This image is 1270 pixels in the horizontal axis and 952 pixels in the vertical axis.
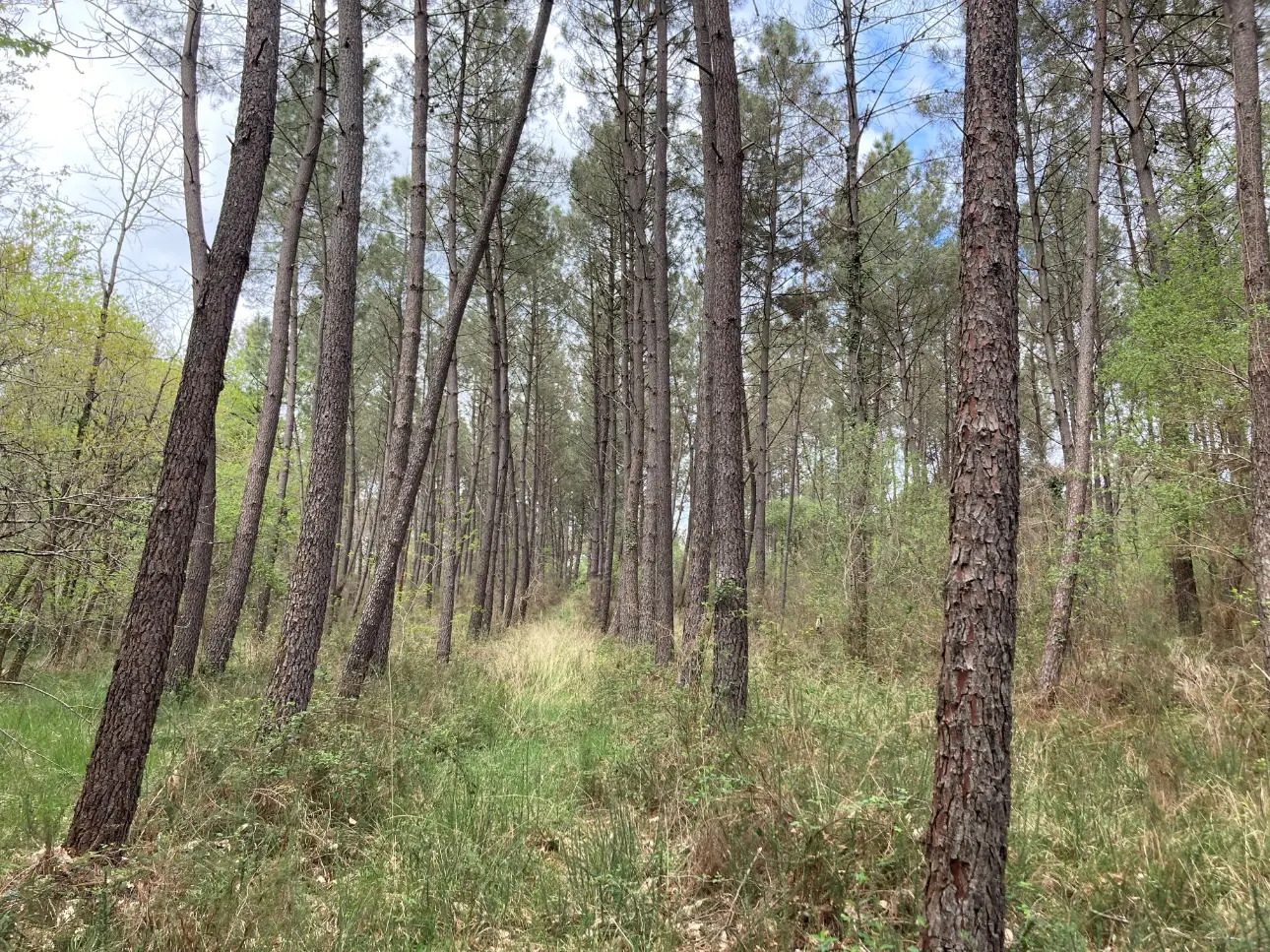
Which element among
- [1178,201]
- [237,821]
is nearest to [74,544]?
[237,821]

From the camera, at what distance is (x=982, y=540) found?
7.23ft

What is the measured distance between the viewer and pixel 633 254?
11758mm

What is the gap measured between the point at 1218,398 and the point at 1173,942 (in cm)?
644

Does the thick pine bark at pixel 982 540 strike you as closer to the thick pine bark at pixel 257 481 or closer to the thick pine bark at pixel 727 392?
the thick pine bark at pixel 727 392

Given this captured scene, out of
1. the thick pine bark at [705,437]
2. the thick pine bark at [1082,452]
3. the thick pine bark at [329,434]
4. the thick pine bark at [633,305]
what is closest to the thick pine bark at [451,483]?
the thick pine bark at [633,305]

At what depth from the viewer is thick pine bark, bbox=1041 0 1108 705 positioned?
619 centimetres

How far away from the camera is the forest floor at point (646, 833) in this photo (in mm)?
2441

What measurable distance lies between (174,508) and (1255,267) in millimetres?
8102

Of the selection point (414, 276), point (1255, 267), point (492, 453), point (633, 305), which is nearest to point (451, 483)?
point (492, 453)

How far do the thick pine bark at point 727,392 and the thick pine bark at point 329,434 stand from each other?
10.9ft

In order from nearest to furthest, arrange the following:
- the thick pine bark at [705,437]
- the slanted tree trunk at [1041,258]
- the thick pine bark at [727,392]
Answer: the thick pine bark at [727,392] → the thick pine bark at [705,437] → the slanted tree trunk at [1041,258]

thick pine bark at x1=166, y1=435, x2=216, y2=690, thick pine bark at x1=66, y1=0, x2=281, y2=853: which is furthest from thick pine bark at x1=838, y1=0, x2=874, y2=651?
thick pine bark at x1=166, y1=435, x2=216, y2=690

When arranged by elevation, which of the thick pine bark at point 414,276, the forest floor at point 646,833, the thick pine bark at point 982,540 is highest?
the thick pine bark at point 414,276

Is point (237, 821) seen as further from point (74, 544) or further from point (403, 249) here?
point (403, 249)
